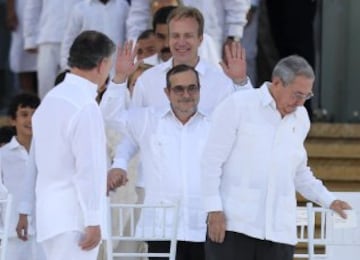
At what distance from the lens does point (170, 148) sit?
24.1 feet

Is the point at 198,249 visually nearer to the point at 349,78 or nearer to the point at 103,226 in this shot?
the point at 103,226

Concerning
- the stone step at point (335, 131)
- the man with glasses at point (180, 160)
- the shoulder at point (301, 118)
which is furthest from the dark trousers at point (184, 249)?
the stone step at point (335, 131)

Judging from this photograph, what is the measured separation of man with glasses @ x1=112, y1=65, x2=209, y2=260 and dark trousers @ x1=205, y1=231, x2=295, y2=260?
457 millimetres

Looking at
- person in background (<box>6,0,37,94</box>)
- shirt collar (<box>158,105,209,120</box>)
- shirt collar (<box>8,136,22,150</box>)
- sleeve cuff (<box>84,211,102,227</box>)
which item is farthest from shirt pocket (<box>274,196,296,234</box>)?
person in background (<box>6,0,37,94</box>)

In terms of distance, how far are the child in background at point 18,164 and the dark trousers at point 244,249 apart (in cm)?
119

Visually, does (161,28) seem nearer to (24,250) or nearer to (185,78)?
(185,78)

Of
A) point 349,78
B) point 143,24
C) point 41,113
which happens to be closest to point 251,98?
point 41,113

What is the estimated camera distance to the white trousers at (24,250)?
7.87 meters

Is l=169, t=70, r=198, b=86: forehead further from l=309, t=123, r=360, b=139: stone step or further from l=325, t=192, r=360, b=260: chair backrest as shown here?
l=309, t=123, r=360, b=139: stone step

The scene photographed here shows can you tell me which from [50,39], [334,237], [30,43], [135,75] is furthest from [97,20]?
[334,237]

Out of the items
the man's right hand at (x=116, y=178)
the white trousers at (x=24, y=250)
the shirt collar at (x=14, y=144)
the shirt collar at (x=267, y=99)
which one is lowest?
the white trousers at (x=24, y=250)

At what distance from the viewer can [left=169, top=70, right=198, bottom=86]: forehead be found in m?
7.32

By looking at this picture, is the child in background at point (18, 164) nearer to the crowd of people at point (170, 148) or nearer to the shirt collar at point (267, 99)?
the crowd of people at point (170, 148)

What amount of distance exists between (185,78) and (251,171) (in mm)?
771
